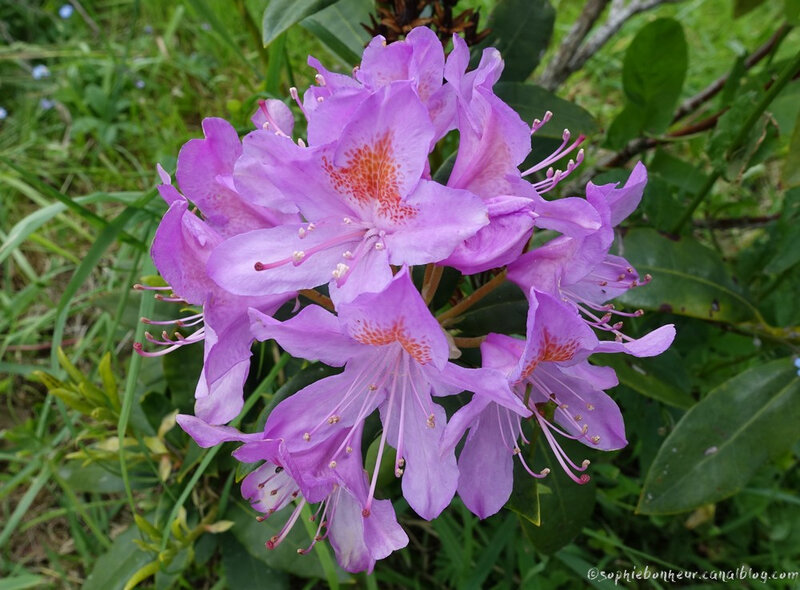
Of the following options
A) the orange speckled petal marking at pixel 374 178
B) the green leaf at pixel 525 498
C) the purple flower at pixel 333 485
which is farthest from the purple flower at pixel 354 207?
the green leaf at pixel 525 498

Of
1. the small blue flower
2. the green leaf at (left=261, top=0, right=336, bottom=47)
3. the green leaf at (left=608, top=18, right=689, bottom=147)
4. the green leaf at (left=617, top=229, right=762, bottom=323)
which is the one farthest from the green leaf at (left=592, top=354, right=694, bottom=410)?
the small blue flower

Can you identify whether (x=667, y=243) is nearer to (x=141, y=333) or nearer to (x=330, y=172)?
(x=330, y=172)

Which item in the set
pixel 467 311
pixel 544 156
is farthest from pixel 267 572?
pixel 544 156

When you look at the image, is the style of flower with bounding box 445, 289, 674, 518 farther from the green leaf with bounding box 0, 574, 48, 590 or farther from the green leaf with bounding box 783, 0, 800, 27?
the green leaf with bounding box 0, 574, 48, 590

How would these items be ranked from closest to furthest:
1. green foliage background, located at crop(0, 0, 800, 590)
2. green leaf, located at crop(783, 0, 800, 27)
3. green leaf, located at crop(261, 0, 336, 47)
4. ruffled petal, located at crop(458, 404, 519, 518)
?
ruffled petal, located at crop(458, 404, 519, 518)
green leaf, located at crop(261, 0, 336, 47)
green leaf, located at crop(783, 0, 800, 27)
green foliage background, located at crop(0, 0, 800, 590)

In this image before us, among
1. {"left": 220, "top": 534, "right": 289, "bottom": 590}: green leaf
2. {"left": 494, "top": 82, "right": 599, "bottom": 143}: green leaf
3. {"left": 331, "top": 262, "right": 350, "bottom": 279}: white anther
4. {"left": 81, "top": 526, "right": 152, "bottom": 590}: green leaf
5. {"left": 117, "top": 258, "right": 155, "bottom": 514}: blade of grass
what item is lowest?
{"left": 81, "top": 526, "right": 152, "bottom": 590}: green leaf

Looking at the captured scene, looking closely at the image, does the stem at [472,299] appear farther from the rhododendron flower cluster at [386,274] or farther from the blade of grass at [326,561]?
the blade of grass at [326,561]
